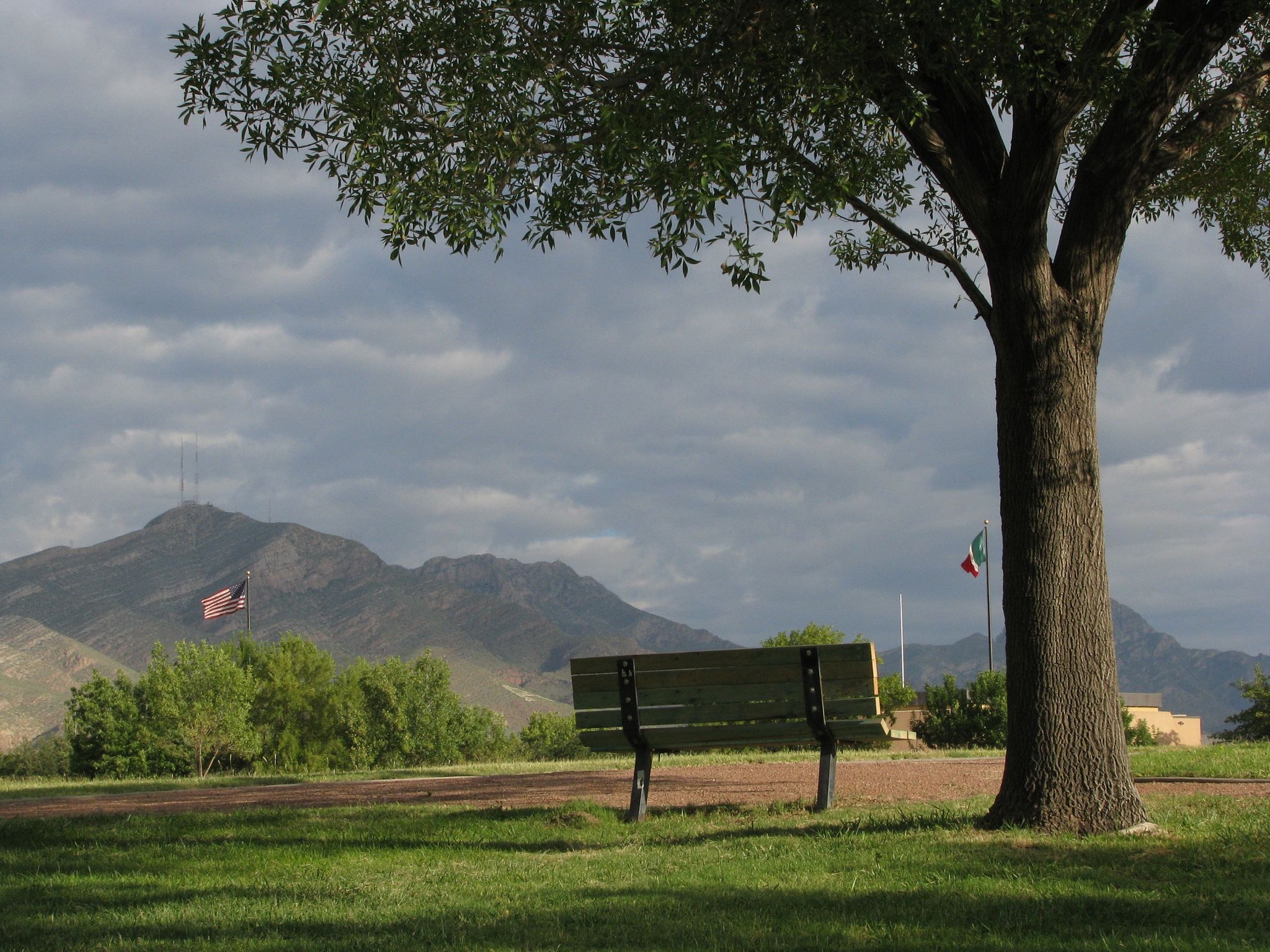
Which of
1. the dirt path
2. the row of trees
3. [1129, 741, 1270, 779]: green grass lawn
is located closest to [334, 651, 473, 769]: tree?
the row of trees

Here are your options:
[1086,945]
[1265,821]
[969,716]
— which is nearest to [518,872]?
[1086,945]

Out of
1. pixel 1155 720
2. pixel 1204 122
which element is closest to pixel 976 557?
pixel 1204 122

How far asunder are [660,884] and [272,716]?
77239 millimetres

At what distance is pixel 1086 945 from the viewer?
3.92 metres

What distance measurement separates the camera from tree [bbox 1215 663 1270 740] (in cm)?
3350

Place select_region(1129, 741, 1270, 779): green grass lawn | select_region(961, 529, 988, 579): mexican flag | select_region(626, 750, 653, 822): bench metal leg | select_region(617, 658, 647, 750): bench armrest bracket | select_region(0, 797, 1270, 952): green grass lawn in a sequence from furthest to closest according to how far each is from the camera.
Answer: select_region(961, 529, 988, 579): mexican flag → select_region(1129, 741, 1270, 779): green grass lawn → select_region(626, 750, 653, 822): bench metal leg → select_region(617, 658, 647, 750): bench armrest bracket → select_region(0, 797, 1270, 952): green grass lawn

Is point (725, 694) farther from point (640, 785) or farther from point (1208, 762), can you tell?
point (1208, 762)

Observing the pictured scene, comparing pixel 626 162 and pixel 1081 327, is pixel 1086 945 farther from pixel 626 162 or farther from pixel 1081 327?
pixel 626 162

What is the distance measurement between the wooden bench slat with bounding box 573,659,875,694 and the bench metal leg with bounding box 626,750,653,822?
0.54m

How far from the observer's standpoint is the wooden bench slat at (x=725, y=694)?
7.30 meters

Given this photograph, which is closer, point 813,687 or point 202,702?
point 813,687

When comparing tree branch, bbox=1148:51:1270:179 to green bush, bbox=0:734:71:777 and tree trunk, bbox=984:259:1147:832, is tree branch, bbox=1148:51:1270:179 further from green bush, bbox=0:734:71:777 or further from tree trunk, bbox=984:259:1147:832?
green bush, bbox=0:734:71:777

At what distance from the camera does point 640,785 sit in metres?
7.82

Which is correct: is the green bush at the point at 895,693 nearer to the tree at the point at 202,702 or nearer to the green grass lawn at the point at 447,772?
the tree at the point at 202,702
